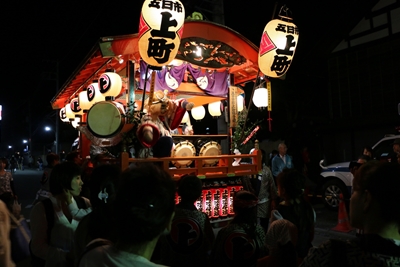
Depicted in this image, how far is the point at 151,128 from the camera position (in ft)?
20.7

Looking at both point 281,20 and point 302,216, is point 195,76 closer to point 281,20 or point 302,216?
point 281,20

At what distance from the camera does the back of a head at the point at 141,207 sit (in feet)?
4.78

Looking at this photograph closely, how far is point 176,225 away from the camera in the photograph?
3371 millimetres

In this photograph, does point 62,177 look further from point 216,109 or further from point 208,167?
point 216,109

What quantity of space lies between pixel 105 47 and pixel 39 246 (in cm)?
448

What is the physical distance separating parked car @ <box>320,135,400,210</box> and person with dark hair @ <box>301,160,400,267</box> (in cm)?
955

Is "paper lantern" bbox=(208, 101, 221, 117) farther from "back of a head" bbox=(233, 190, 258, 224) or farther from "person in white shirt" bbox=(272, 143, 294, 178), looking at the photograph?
"back of a head" bbox=(233, 190, 258, 224)

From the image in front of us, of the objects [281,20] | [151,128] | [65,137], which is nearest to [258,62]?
[281,20]

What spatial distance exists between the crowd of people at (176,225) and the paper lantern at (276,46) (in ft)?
15.0

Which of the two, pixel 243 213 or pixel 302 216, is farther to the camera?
pixel 302 216

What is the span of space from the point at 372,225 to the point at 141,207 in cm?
124

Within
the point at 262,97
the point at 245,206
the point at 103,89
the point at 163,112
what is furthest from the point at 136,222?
the point at 262,97

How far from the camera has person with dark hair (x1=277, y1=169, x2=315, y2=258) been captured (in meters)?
3.29

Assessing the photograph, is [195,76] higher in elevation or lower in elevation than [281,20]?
lower
